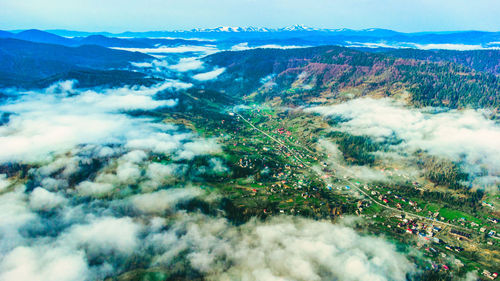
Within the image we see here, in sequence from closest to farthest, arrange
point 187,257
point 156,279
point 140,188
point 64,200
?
point 156,279 < point 187,257 < point 64,200 < point 140,188

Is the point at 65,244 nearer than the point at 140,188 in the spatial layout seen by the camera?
Yes

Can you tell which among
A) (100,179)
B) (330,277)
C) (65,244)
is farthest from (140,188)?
(330,277)

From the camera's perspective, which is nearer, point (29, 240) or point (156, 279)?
point (156, 279)

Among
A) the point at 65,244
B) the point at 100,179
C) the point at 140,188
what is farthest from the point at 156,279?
the point at 100,179

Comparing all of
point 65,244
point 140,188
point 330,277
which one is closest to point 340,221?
point 330,277

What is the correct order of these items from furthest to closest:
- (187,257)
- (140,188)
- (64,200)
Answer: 1. (140,188)
2. (64,200)
3. (187,257)

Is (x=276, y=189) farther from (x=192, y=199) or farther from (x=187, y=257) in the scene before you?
(x=187, y=257)

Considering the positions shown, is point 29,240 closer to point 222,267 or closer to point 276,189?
point 222,267

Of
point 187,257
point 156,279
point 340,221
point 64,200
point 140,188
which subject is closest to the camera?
point 156,279
